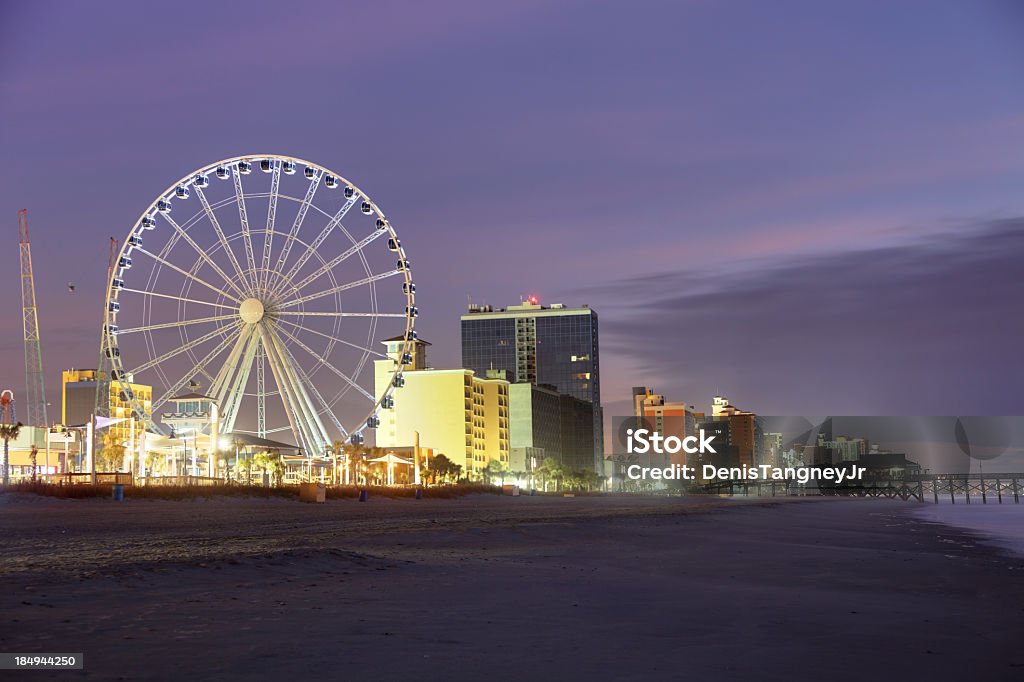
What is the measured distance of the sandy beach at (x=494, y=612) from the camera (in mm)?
9430

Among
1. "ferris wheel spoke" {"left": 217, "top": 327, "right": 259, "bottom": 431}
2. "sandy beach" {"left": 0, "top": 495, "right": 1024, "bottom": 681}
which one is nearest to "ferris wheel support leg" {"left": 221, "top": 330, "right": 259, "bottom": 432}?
"ferris wheel spoke" {"left": 217, "top": 327, "right": 259, "bottom": 431}

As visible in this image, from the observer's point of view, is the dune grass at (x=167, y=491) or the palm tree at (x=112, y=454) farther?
the palm tree at (x=112, y=454)

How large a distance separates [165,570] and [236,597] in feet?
8.92

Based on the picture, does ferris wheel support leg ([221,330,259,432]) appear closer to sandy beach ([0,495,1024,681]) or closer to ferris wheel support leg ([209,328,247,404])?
ferris wheel support leg ([209,328,247,404])

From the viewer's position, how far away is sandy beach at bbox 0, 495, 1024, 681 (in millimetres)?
9430

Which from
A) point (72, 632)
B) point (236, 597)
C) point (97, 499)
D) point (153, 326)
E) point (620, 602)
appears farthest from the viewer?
point (153, 326)

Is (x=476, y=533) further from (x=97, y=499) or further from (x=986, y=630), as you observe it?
(x=97, y=499)

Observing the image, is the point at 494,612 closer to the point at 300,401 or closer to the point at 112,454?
the point at 300,401

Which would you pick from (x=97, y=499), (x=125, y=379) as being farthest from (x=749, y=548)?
(x=125, y=379)

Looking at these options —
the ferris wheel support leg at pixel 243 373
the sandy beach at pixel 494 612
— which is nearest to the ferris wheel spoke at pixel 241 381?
the ferris wheel support leg at pixel 243 373

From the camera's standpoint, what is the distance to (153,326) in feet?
223

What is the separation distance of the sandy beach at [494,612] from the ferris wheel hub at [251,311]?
44792mm

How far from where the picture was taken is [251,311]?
68.0 meters

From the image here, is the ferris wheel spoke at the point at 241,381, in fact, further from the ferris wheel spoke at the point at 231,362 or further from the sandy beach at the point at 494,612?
the sandy beach at the point at 494,612
